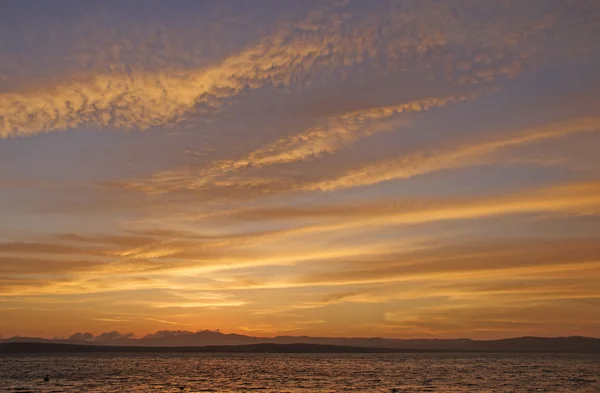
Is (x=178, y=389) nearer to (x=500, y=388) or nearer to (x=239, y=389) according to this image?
(x=239, y=389)

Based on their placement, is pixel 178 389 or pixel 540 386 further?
pixel 540 386

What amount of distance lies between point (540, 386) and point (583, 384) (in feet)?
32.1

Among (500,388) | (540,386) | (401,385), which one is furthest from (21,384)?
(540,386)

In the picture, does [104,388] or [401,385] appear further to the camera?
[401,385]

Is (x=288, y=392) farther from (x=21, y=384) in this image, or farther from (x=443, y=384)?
(x=21, y=384)

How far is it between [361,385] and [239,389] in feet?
65.7

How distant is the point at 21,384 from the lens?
95.3 metres

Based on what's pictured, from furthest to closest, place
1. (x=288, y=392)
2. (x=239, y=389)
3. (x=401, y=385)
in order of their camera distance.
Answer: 1. (x=401, y=385)
2. (x=239, y=389)
3. (x=288, y=392)

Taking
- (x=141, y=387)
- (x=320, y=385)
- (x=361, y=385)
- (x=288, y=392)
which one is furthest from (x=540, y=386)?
(x=141, y=387)

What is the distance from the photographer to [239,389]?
281ft

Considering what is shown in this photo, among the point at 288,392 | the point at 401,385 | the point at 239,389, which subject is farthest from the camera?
the point at 401,385

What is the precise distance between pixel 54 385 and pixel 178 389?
22.4 metres

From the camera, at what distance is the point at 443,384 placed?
95.9m

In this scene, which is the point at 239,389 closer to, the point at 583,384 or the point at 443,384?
the point at 443,384
